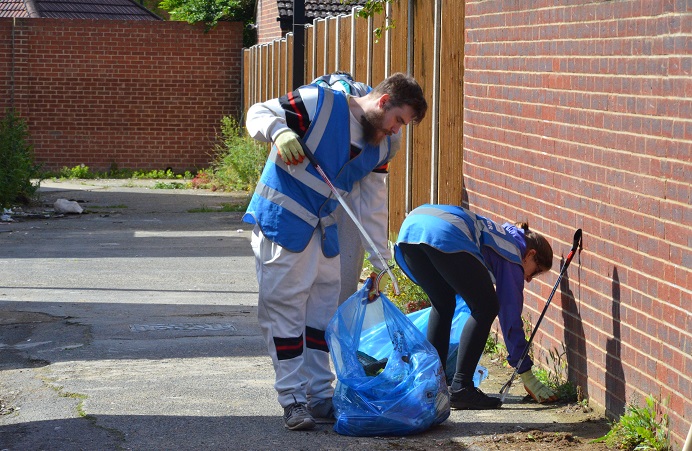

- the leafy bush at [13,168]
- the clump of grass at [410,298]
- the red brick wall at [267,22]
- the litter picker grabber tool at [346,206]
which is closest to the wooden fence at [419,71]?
the clump of grass at [410,298]

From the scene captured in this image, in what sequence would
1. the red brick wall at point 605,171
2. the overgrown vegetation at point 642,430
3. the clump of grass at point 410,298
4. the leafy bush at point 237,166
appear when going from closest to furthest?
the red brick wall at point 605,171 < the overgrown vegetation at point 642,430 < the clump of grass at point 410,298 < the leafy bush at point 237,166

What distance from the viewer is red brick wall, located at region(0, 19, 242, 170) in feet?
68.7

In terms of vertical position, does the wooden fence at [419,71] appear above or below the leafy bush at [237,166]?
above

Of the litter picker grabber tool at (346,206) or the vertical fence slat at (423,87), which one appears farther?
the vertical fence slat at (423,87)

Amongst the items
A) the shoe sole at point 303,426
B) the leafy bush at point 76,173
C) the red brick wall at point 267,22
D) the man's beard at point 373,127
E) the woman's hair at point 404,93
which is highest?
the red brick wall at point 267,22

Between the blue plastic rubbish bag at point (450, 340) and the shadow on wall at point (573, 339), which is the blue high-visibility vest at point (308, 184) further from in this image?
the shadow on wall at point (573, 339)

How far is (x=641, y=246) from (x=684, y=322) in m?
0.51

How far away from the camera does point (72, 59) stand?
68.9 ft

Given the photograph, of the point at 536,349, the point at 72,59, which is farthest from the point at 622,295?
the point at 72,59

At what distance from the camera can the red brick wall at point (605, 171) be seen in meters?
4.45

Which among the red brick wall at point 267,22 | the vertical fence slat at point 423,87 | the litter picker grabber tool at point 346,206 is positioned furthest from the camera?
the red brick wall at point 267,22

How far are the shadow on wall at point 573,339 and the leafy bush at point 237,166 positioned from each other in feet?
37.0

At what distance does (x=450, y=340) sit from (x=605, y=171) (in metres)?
1.38

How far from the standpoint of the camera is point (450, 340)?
19.6ft
